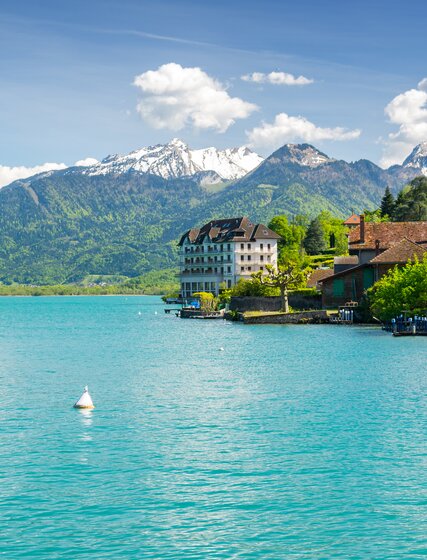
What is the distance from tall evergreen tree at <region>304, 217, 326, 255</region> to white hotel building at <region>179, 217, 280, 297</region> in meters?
20.0

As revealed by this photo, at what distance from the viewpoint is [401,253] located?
100 meters

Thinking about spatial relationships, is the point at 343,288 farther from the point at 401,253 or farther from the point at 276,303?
the point at 276,303

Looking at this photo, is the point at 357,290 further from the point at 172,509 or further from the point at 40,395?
the point at 172,509

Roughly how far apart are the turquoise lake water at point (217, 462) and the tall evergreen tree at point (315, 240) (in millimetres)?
130830

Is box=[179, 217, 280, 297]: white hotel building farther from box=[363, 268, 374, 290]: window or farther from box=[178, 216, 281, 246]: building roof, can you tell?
box=[363, 268, 374, 290]: window

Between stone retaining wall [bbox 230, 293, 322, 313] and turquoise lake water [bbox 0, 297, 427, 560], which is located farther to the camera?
stone retaining wall [bbox 230, 293, 322, 313]

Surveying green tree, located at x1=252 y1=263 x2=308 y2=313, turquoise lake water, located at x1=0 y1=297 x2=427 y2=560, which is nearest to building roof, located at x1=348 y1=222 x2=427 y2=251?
green tree, located at x1=252 y1=263 x2=308 y2=313

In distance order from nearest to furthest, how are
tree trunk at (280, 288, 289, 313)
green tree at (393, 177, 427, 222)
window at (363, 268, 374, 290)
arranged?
window at (363, 268, 374, 290) → tree trunk at (280, 288, 289, 313) → green tree at (393, 177, 427, 222)

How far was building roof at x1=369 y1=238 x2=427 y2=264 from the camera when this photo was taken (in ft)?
325

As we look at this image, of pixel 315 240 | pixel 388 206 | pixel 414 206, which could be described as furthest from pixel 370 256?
pixel 315 240

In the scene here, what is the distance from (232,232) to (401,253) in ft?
235

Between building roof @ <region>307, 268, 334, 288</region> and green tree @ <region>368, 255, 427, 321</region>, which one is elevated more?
building roof @ <region>307, 268, 334, 288</region>

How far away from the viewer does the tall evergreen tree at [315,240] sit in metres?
188

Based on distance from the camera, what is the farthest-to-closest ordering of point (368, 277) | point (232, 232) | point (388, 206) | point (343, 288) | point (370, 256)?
1. point (388, 206)
2. point (232, 232)
3. point (370, 256)
4. point (343, 288)
5. point (368, 277)
